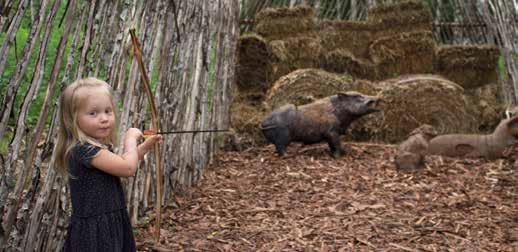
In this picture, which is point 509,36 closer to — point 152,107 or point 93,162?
point 152,107

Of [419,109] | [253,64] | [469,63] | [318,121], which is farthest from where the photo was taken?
[469,63]

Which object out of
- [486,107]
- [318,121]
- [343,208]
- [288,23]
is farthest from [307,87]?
[343,208]

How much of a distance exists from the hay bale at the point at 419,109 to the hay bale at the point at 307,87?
29 cm

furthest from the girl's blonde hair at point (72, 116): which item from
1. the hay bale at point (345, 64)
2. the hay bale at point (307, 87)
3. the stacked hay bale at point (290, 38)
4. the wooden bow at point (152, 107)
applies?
the hay bale at point (345, 64)

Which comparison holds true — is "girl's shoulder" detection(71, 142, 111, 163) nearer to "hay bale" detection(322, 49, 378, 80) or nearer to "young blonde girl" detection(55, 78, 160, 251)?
"young blonde girl" detection(55, 78, 160, 251)

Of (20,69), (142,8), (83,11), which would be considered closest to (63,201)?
(20,69)

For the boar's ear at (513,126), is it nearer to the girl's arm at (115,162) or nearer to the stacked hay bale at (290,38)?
the stacked hay bale at (290,38)

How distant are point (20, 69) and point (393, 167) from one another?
3.24 metres

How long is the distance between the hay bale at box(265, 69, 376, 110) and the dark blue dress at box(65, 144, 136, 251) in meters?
4.12

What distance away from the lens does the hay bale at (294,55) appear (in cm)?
667

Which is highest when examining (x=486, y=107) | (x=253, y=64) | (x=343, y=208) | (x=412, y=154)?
(x=253, y=64)

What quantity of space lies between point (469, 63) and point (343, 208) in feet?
12.3

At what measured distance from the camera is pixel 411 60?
6.84 m

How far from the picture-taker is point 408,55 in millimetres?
6852
